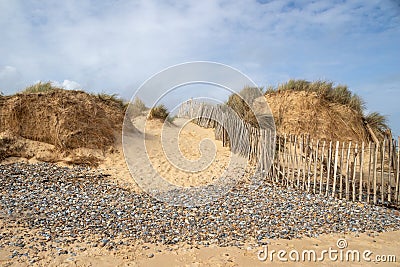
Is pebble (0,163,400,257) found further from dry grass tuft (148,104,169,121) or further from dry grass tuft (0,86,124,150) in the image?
dry grass tuft (148,104,169,121)

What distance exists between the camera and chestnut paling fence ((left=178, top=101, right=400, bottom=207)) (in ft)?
20.8

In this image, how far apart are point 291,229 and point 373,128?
28.8 feet

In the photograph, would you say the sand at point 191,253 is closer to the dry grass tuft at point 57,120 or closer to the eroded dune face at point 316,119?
the dry grass tuft at point 57,120

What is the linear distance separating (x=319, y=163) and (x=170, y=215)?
14.1ft

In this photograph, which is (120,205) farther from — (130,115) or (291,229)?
(130,115)

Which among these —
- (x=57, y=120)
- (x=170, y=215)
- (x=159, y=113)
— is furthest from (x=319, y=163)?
(x=159, y=113)

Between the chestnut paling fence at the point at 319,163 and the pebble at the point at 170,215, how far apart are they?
0.34 meters

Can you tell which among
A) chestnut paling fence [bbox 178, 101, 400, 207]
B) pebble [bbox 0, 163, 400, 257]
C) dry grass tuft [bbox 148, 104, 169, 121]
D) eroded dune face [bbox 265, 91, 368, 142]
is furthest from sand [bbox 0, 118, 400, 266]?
dry grass tuft [bbox 148, 104, 169, 121]

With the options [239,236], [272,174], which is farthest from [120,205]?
[272,174]

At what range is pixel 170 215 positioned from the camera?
18.4 ft

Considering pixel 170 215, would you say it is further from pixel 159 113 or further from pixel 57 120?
pixel 159 113

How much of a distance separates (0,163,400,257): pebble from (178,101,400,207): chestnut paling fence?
0.34 metres

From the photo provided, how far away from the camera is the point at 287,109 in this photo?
1234 cm

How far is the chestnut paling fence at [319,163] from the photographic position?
634 centimetres
